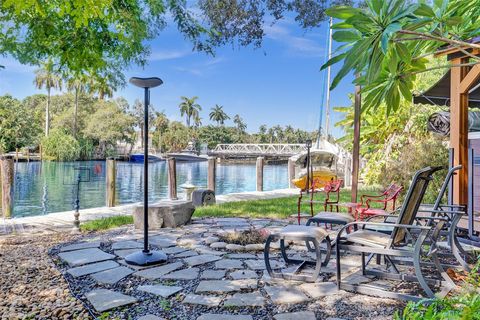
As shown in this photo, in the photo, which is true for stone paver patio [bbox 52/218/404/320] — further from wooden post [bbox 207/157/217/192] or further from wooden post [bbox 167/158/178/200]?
wooden post [bbox 207/157/217/192]

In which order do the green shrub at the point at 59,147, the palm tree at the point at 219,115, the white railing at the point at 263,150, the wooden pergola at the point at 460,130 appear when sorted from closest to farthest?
the wooden pergola at the point at 460,130 < the green shrub at the point at 59,147 < the white railing at the point at 263,150 < the palm tree at the point at 219,115

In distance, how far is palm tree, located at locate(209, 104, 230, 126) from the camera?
65.3m

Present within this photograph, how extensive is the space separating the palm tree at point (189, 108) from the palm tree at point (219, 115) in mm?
4583

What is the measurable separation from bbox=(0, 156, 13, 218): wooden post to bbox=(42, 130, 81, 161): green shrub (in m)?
25.5

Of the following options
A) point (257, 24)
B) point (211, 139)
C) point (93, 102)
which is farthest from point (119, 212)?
point (211, 139)

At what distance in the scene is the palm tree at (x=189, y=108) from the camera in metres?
60.2

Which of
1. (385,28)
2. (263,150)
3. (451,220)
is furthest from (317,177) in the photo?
(263,150)

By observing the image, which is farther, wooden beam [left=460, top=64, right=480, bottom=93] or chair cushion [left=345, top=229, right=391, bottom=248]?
wooden beam [left=460, top=64, right=480, bottom=93]

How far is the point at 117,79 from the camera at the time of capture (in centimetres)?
803

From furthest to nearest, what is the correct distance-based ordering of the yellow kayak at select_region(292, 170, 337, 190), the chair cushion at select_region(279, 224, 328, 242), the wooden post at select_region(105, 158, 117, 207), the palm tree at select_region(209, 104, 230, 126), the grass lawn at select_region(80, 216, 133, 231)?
the palm tree at select_region(209, 104, 230, 126) → the yellow kayak at select_region(292, 170, 337, 190) → the wooden post at select_region(105, 158, 117, 207) → the grass lawn at select_region(80, 216, 133, 231) → the chair cushion at select_region(279, 224, 328, 242)

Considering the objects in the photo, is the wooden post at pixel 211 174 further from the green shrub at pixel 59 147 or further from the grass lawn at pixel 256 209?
the green shrub at pixel 59 147

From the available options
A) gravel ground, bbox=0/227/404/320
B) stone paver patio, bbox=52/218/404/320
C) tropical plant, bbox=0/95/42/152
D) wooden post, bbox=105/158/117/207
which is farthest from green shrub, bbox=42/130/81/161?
gravel ground, bbox=0/227/404/320

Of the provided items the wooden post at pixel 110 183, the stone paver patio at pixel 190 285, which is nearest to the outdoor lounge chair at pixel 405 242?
the stone paver patio at pixel 190 285

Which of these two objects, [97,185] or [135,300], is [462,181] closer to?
[135,300]
